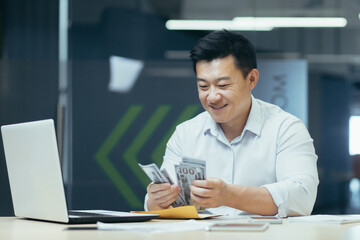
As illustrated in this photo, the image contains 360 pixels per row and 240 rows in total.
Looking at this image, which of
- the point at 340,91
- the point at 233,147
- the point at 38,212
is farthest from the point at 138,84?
the point at 38,212

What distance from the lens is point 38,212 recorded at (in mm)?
1746

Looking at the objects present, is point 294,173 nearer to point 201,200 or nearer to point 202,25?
point 201,200

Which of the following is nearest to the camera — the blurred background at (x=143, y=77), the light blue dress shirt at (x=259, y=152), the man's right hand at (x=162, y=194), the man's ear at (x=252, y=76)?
the man's right hand at (x=162, y=194)

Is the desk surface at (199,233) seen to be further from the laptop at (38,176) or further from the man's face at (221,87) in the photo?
the man's face at (221,87)

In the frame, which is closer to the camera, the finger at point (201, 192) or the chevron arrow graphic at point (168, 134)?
the finger at point (201, 192)

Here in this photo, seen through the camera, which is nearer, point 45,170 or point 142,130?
point 45,170

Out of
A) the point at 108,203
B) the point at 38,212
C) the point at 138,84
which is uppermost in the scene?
the point at 138,84

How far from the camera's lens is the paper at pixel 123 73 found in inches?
183

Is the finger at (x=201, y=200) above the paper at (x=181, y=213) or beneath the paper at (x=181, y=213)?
above

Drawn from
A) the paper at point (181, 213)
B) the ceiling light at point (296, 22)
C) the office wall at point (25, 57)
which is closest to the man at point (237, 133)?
the paper at point (181, 213)

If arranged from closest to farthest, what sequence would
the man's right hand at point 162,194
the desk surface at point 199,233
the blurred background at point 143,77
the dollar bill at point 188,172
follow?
the desk surface at point 199,233, the dollar bill at point 188,172, the man's right hand at point 162,194, the blurred background at point 143,77

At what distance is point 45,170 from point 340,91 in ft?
11.5

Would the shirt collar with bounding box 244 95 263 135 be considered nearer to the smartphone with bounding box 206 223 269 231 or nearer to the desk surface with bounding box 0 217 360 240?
the desk surface with bounding box 0 217 360 240

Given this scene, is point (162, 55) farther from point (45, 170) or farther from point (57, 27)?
point (45, 170)
